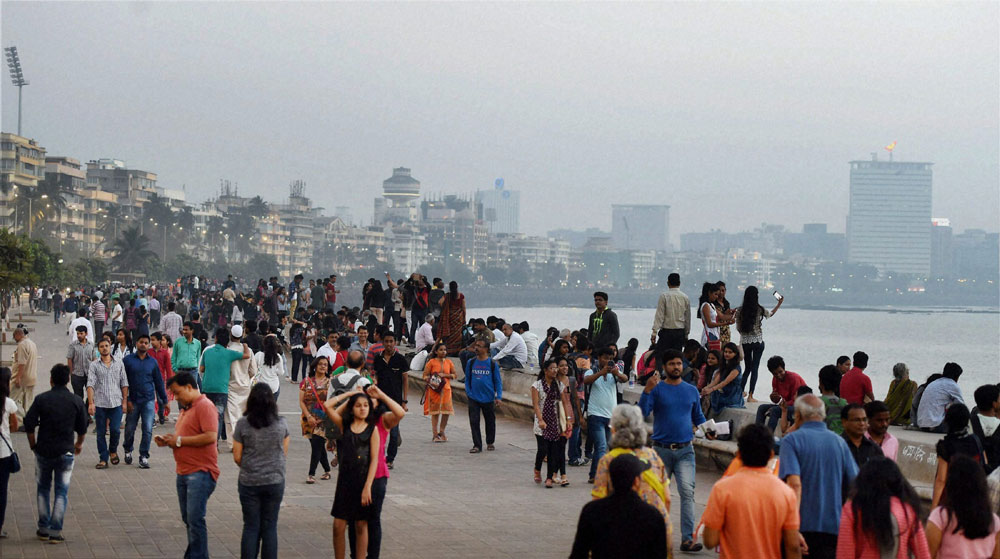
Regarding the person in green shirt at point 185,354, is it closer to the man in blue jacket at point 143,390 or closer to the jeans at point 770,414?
the man in blue jacket at point 143,390

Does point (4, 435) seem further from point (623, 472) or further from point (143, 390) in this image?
point (623, 472)

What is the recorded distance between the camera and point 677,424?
9.18 metres

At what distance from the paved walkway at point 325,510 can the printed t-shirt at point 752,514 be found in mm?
3226

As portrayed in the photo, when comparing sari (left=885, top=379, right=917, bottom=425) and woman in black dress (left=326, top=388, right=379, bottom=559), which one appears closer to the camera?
woman in black dress (left=326, top=388, right=379, bottom=559)

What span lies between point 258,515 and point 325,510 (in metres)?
3.36

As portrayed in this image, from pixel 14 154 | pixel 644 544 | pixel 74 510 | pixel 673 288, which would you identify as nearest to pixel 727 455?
pixel 673 288

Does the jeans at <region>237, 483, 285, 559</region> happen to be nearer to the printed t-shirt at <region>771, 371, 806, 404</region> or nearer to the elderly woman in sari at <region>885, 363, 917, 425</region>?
the printed t-shirt at <region>771, 371, 806, 404</region>

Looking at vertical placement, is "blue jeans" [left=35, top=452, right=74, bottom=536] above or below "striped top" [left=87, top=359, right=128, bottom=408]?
below

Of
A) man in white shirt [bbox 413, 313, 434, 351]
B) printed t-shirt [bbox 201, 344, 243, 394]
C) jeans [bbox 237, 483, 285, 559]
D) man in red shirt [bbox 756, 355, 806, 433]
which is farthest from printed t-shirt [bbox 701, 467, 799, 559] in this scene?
man in white shirt [bbox 413, 313, 434, 351]

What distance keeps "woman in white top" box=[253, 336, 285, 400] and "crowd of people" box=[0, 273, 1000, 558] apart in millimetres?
28

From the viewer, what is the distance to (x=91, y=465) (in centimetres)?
1330

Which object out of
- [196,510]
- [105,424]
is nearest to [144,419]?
[105,424]

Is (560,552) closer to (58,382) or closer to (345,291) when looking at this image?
(58,382)

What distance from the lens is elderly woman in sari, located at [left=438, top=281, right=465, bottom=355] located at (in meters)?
22.1
